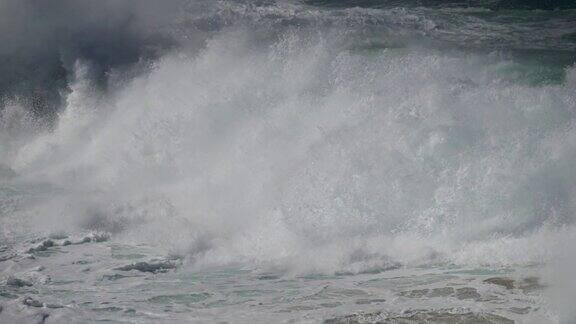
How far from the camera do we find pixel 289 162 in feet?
41.1

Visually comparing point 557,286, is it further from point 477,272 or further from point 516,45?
point 516,45

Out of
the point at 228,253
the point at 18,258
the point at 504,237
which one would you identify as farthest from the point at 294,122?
the point at 18,258

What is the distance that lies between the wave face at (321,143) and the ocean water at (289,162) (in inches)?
1.9

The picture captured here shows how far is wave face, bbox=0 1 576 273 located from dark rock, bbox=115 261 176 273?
58 centimetres

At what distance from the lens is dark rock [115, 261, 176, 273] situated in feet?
33.7

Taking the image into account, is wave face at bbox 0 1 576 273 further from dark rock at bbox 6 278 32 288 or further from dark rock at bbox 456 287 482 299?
dark rock at bbox 6 278 32 288

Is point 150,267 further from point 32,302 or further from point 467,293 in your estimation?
point 467,293

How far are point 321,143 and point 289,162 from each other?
80cm

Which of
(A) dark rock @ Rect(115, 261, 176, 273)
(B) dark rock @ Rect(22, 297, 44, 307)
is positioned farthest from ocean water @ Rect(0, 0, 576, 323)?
(B) dark rock @ Rect(22, 297, 44, 307)

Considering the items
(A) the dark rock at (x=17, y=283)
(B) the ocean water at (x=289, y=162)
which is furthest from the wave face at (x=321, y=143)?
(A) the dark rock at (x=17, y=283)

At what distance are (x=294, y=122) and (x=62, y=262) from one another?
589 centimetres

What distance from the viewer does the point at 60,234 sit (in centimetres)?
1194

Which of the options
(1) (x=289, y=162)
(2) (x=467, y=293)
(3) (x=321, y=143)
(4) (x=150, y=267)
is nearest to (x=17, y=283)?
(4) (x=150, y=267)

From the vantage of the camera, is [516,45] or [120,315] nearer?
[120,315]
